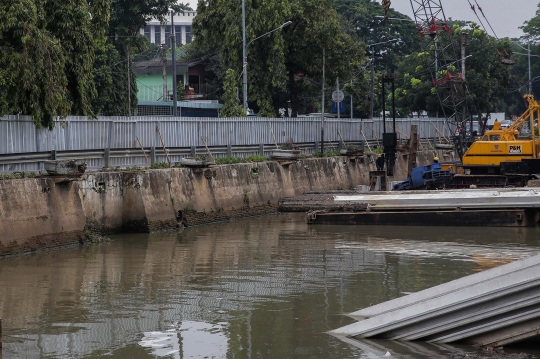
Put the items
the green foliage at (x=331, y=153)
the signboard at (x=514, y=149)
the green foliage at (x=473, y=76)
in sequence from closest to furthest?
1. the signboard at (x=514, y=149)
2. the green foliage at (x=331, y=153)
3. the green foliage at (x=473, y=76)

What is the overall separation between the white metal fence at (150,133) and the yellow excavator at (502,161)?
8.17 metres

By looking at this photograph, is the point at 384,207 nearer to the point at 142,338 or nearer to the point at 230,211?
the point at 230,211

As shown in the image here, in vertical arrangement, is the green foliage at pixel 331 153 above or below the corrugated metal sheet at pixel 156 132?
below

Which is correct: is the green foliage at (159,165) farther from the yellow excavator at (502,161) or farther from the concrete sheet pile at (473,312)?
the concrete sheet pile at (473,312)

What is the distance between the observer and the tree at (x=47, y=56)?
2080cm

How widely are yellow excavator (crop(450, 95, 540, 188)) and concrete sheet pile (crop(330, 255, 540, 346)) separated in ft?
69.3

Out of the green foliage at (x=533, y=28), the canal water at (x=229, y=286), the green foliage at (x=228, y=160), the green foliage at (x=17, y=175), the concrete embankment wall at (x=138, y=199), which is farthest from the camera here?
the green foliage at (x=533, y=28)

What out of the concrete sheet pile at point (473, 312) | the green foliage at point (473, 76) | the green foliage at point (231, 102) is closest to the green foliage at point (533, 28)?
the green foliage at point (473, 76)

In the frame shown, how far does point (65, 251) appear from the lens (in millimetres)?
20875

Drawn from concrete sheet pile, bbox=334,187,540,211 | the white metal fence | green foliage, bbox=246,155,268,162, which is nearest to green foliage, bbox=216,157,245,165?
green foliage, bbox=246,155,268,162

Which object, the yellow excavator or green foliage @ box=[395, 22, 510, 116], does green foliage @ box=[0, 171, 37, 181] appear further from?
green foliage @ box=[395, 22, 510, 116]

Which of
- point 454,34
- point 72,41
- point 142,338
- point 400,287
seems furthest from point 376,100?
point 142,338

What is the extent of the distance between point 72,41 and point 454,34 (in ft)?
151

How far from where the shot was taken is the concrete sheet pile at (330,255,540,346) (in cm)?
1065
